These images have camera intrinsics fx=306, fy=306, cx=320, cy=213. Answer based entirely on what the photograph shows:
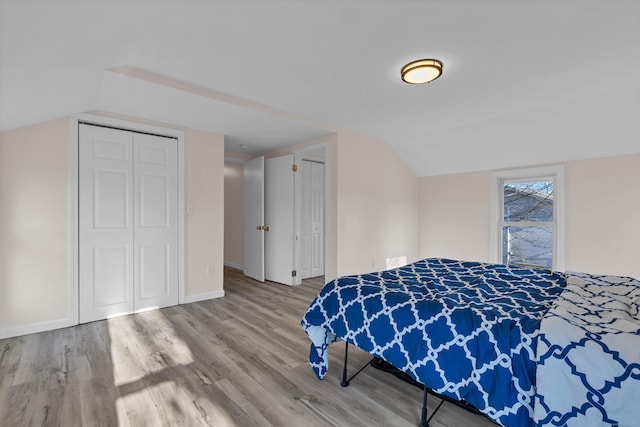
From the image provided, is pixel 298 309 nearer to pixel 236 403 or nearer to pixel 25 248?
pixel 236 403

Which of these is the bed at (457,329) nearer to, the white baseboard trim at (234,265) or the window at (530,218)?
the window at (530,218)

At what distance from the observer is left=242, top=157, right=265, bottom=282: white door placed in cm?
496

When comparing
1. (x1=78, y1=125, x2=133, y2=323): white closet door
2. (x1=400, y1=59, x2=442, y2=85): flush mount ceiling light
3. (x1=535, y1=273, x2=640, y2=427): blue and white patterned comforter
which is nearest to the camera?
(x1=535, y1=273, x2=640, y2=427): blue and white patterned comforter

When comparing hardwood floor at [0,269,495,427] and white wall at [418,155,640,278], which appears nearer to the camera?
hardwood floor at [0,269,495,427]

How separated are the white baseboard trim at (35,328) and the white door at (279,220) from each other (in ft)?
8.50

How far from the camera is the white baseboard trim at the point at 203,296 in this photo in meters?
3.82

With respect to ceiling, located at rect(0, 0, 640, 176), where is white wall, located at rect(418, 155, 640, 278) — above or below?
below

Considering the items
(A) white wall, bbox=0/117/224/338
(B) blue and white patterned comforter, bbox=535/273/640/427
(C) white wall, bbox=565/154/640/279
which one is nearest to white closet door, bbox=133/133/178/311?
(A) white wall, bbox=0/117/224/338

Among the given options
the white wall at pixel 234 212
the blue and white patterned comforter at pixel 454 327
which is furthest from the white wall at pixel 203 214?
→ the blue and white patterned comforter at pixel 454 327

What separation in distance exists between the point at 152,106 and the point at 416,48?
2513mm

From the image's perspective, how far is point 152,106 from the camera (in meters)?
3.04

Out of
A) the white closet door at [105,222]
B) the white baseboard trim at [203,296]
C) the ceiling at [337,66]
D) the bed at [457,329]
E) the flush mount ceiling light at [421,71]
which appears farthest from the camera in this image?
the white baseboard trim at [203,296]

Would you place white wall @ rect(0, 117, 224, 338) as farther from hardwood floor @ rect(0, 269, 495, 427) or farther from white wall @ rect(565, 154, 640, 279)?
white wall @ rect(565, 154, 640, 279)

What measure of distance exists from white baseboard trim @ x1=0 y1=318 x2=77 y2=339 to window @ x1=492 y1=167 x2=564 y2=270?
5242mm
